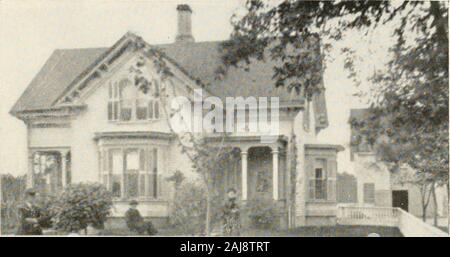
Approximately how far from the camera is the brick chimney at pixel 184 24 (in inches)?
400

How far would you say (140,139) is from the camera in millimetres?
14891

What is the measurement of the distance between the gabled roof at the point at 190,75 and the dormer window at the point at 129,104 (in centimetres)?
101

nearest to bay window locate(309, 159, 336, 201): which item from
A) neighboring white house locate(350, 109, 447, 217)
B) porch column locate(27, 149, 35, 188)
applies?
neighboring white house locate(350, 109, 447, 217)

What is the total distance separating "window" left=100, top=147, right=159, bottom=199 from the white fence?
5.02 metres

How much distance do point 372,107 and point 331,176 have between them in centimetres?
558

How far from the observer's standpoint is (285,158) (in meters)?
14.2

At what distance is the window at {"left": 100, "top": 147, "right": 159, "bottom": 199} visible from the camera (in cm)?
1446

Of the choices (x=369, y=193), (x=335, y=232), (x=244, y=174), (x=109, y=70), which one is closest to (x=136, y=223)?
(x=244, y=174)

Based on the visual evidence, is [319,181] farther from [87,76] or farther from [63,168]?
[87,76]

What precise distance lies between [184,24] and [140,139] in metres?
4.50

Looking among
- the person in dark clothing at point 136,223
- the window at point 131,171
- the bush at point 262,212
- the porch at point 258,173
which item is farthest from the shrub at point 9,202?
the bush at point 262,212

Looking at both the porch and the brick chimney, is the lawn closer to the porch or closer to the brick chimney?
the porch
